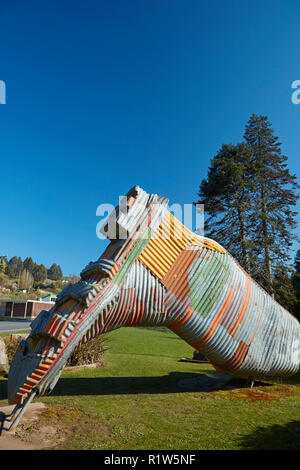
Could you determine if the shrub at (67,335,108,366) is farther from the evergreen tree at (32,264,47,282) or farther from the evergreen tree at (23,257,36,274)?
the evergreen tree at (23,257,36,274)

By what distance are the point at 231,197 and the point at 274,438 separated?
52.4 ft

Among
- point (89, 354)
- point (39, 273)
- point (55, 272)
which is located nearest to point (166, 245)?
point (89, 354)

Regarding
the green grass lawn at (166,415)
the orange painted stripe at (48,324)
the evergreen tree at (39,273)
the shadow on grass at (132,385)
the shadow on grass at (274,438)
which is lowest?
the shadow on grass at (132,385)

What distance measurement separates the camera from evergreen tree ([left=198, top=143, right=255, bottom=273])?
58.2 feet

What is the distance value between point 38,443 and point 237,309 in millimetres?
4877

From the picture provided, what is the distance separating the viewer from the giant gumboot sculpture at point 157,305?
5.26m

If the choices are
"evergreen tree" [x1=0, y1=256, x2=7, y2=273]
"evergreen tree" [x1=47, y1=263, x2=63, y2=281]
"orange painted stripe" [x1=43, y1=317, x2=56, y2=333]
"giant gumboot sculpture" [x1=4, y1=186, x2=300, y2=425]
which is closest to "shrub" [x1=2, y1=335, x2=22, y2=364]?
"giant gumboot sculpture" [x1=4, y1=186, x2=300, y2=425]

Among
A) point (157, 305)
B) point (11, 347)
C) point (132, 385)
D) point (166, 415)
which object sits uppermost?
point (157, 305)

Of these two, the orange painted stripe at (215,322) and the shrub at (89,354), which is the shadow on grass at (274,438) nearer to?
the orange painted stripe at (215,322)

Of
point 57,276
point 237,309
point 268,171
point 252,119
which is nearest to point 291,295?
point 268,171

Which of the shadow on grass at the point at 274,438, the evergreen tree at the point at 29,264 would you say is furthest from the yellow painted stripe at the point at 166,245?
the evergreen tree at the point at 29,264

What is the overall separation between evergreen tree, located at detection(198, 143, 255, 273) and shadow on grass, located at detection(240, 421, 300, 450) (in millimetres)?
12010

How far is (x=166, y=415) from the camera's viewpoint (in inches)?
234

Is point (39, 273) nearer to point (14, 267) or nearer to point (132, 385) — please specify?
point (14, 267)
